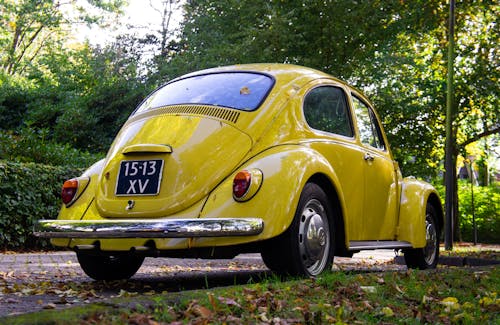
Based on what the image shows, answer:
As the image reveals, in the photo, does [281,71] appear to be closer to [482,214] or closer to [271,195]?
[271,195]

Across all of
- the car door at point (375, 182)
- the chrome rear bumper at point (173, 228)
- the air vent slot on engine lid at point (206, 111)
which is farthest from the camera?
the car door at point (375, 182)

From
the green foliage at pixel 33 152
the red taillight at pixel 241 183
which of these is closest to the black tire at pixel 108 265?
the red taillight at pixel 241 183

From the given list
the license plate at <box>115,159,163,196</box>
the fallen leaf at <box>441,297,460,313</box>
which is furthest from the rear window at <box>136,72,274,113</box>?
the fallen leaf at <box>441,297,460,313</box>

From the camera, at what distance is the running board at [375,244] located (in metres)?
6.34

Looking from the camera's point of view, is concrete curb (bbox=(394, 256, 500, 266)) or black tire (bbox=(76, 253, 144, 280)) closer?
black tire (bbox=(76, 253, 144, 280))

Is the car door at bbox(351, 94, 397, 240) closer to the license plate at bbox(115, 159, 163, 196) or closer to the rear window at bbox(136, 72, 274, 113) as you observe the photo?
the rear window at bbox(136, 72, 274, 113)

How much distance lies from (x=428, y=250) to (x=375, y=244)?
1.68 m

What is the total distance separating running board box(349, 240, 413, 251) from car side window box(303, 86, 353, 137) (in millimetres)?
1043

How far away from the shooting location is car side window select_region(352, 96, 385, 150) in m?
7.34

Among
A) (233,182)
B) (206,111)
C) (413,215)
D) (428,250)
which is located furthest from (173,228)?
(428,250)

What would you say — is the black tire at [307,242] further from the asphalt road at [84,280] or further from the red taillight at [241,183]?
the red taillight at [241,183]

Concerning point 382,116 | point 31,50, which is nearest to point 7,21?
point 31,50

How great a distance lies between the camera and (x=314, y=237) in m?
5.68

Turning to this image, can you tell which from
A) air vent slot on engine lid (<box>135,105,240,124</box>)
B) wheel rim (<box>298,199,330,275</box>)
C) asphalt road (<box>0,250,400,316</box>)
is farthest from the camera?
air vent slot on engine lid (<box>135,105,240,124</box>)
